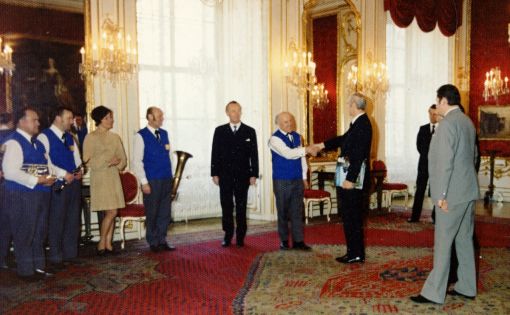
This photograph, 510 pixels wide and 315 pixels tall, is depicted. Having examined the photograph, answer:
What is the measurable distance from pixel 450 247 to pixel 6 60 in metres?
4.65

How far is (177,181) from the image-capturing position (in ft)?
20.9

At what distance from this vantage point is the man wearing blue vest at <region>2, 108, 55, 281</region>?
4.41 metres

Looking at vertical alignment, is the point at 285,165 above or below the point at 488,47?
below

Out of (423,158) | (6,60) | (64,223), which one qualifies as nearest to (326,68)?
(423,158)

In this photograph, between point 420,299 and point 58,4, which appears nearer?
point 420,299

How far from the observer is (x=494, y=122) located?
10.4m

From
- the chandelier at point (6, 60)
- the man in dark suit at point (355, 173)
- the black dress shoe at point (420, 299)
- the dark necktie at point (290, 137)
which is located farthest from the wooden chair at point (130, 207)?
the black dress shoe at point (420, 299)

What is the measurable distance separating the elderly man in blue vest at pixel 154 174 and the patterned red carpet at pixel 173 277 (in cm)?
27

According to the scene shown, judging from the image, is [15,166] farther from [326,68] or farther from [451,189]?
[326,68]

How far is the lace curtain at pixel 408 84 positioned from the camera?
33.3ft

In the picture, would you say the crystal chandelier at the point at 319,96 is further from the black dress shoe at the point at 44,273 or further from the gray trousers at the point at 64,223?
the black dress shoe at the point at 44,273

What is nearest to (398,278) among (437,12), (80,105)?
(80,105)

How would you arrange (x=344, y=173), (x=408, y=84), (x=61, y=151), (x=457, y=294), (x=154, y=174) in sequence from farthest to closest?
(x=408, y=84) → (x=154, y=174) → (x=61, y=151) → (x=344, y=173) → (x=457, y=294)

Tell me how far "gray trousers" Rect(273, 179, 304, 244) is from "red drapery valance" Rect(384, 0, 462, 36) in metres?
5.02
